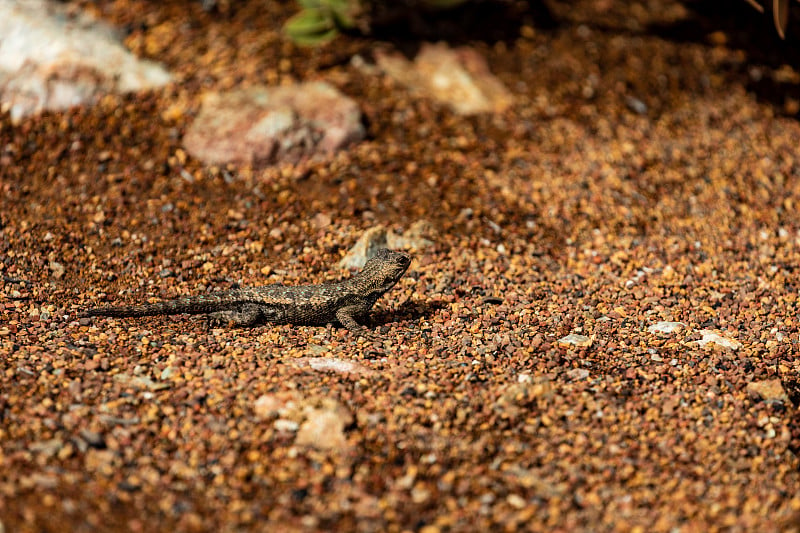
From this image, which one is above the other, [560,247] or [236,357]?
[236,357]

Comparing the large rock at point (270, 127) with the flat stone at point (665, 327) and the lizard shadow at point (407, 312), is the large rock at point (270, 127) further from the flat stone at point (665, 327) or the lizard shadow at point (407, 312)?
the flat stone at point (665, 327)

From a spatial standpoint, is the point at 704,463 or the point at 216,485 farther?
the point at 704,463

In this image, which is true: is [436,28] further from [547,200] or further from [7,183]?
[7,183]

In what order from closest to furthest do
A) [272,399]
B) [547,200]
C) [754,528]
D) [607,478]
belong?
[754,528] < [607,478] < [272,399] < [547,200]

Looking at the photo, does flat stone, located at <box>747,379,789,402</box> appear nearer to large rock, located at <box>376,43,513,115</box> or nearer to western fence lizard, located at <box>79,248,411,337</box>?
western fence lizard, located at <box>79,248,411,337</box>

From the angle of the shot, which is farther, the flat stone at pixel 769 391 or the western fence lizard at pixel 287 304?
the western fence lizard at pixel 287 304

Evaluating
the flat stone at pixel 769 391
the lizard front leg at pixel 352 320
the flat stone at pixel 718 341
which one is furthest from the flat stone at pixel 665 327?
the lizard front leg at pixel 352 320

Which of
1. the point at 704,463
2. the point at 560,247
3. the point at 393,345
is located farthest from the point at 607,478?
the point at 560,247
